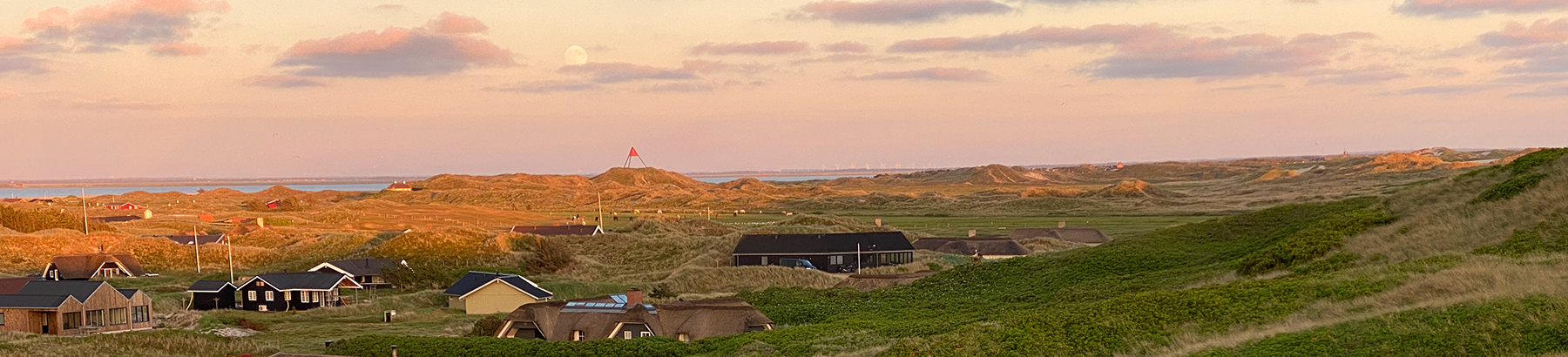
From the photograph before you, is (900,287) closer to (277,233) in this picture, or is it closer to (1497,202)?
(1497,202)

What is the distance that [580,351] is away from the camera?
30.7 m

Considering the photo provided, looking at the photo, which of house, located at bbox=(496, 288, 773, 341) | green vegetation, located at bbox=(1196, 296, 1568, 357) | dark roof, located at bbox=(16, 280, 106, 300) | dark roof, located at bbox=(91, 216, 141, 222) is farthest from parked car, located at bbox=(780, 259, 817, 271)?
dark roof, located at bbox=(91, 216, 141, 222)

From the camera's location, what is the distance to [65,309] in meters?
39.6

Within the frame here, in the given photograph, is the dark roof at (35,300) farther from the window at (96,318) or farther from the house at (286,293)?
the house at (286,293)

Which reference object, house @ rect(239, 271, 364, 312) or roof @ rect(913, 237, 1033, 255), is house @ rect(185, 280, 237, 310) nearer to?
house @ rect(239, 271, 364, 312)

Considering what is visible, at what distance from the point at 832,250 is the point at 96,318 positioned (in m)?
42.0

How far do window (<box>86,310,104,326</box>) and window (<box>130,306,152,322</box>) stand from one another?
1297mm

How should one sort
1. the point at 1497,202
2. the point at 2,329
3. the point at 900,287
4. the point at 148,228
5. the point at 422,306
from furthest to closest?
the point at 148,228 < the point at 422,306 < the point at 900,287 < the point at 2,329 < the point at 1497,202

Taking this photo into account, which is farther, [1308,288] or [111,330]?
[111,330]

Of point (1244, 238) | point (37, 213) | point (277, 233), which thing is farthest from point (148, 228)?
point (1244, 238)

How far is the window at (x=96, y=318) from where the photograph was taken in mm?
40281

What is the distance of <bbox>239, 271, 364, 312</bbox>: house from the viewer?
52.4 metres

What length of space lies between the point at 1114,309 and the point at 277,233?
88739 millimetres

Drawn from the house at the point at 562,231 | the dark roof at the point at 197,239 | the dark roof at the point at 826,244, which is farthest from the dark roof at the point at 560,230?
the dark roof at the point at 826,244
